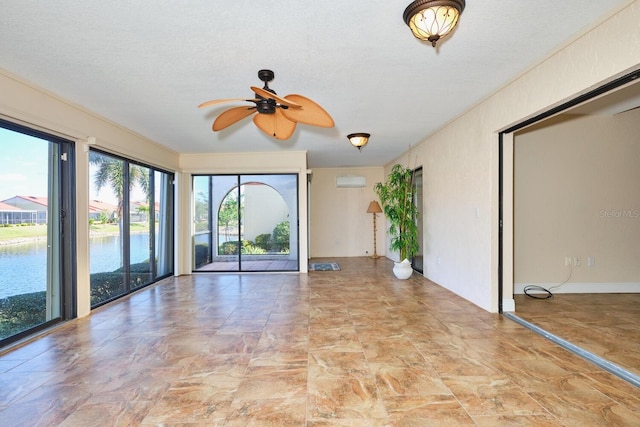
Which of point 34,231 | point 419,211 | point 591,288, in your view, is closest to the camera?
point 34,231

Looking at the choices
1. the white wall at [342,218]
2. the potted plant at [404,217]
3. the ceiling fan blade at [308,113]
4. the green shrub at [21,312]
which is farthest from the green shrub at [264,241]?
the ceiling fan blade at [308,113]

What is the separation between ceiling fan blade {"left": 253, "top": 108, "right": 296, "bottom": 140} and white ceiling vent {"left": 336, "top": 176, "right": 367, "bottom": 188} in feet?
19.0

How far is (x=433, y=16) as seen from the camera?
1.87 m

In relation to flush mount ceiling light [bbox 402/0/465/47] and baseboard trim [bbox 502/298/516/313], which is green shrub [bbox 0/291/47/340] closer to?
flush mount ceiling light [bbox 402/0/465/47]

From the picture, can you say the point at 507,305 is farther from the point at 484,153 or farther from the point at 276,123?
the point at 276,123

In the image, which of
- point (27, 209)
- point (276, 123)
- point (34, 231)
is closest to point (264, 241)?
point (34, 231)

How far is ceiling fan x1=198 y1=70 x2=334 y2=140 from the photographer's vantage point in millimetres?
2434

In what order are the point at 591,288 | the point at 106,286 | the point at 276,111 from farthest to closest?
the point at 591,288 → the point at 106,286 → the point at 276,111

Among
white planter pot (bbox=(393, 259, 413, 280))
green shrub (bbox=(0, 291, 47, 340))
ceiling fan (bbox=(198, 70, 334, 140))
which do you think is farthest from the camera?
white planter pot (bbox=(393, 259, 413, 280))

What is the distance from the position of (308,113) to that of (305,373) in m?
2.01

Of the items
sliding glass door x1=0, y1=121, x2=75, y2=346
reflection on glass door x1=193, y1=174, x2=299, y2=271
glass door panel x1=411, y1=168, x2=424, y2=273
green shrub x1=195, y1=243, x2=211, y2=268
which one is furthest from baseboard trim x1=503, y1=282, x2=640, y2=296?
sliding glass door x1=0, y1=121, x2=75, y2=346

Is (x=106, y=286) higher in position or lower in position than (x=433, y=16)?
lower

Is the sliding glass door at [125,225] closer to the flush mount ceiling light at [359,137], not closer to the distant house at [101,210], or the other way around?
the distant house at [101,210]

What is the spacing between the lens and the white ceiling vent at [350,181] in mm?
8820
